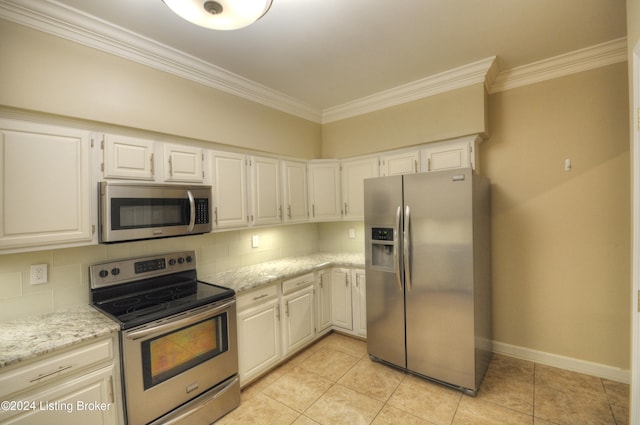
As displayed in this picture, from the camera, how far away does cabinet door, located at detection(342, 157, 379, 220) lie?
328 cm

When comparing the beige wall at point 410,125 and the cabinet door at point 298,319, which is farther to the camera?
the cabinet door at point 298,319

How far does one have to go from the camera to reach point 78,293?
76.0 inches

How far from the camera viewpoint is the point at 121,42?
6.38 ft

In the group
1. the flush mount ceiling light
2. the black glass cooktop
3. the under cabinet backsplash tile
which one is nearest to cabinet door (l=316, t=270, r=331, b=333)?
the black glass cooktop

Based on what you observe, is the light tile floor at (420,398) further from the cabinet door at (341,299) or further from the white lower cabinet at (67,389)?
the white lower cabinet at (67,389)

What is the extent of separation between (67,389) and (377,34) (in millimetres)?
2878

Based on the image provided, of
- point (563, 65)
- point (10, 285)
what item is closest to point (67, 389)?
point (10, 285)

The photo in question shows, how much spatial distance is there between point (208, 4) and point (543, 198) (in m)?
A: 3.00

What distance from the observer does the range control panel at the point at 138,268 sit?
6.46ft

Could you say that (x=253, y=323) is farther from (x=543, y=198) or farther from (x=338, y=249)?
(x=543, y=198)

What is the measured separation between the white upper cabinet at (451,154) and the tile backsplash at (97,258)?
1.23 meters

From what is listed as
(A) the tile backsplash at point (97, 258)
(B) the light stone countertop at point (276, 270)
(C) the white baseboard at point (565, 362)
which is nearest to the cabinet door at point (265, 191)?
(A) the tile backsplash at point (97, 258)

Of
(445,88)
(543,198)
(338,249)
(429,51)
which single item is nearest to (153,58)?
(429,51)

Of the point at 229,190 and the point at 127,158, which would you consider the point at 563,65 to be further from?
the point at 127,158
